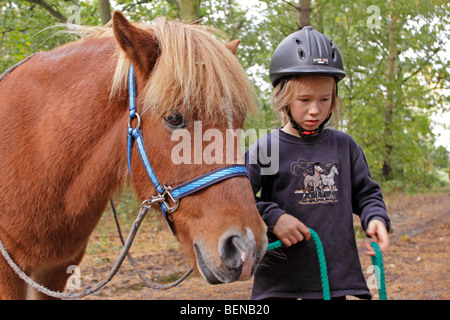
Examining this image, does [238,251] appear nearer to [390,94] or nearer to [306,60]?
[306,60]

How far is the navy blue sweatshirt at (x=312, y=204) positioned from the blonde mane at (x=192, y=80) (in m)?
0.44

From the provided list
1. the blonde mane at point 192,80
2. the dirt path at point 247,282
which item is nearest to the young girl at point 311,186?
the blonde mane at point 192,80

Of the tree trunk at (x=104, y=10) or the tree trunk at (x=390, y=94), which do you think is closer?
the tree trunk at (x=104, y=10)

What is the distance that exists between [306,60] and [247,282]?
4098 mm

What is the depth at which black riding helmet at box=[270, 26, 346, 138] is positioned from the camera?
7.52ft

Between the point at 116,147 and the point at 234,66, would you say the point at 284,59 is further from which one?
the point at 116,147

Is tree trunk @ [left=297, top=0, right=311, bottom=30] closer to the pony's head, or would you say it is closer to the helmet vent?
the helmet vent

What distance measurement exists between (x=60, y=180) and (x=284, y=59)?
1458 millimetres

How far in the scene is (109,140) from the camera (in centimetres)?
210

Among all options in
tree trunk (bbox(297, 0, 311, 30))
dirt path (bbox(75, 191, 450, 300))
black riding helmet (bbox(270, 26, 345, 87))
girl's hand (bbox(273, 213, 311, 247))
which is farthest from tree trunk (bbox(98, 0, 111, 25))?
girl's hand (bbox(273, 213, 311, 247))

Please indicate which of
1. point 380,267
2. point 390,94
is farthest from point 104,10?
point 390,94

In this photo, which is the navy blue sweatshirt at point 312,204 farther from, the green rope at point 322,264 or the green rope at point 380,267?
the green rope at point 380,267

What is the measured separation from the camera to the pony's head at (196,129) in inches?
Answer: 66.8
